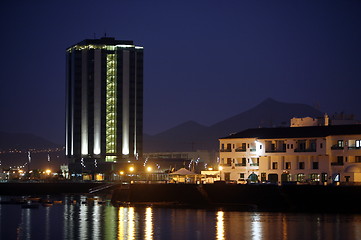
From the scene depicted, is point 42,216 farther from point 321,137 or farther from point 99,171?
point 99,171

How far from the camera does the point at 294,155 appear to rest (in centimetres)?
12588

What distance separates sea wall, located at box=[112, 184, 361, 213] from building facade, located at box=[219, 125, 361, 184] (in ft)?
37.5

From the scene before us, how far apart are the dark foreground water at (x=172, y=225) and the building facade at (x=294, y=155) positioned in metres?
21.7

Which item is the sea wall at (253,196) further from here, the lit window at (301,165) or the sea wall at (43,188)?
the sea wall at (43,188)

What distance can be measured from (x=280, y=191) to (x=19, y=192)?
78.3 meters

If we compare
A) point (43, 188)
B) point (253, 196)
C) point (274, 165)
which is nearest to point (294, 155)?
point (274, 165)

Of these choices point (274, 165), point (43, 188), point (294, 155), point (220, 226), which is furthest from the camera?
point (43, 188)

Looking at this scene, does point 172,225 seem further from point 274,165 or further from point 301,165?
point 274,165

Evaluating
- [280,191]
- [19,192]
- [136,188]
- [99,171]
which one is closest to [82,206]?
[136,188]

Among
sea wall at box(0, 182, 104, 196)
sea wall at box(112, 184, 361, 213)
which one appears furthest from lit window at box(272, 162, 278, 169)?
sea wall at box(0, 182, 104, 196)

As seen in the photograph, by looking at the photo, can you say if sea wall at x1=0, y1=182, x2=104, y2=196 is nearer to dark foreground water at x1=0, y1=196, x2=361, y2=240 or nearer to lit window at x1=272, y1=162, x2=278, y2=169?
lit window at x1=272, y1=162, x2=278, y2=169

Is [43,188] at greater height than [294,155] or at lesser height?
lesser

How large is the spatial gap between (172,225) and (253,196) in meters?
24.9

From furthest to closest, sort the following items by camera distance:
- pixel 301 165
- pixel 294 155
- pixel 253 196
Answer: pixel 294 155 < pixel 301 165 < pixel 253 196
